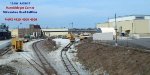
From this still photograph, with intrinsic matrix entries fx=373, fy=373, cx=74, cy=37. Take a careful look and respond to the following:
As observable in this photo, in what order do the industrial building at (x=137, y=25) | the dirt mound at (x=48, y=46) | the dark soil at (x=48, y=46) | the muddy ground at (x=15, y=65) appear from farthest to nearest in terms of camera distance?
1. the industrial building at (x=137, y=25)
2. the dirt mound at (x=48, y=46)
3. the dark soil at (x=48, y=46)
4. the muddy ground at (x=15, y=65)

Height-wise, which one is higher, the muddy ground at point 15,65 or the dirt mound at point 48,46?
the muddy ground at point 15,65

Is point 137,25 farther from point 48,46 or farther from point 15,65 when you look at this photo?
point 15,65

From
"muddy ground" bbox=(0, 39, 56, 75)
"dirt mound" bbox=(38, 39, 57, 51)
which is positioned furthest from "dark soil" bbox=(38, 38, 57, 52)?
"muddy ground" bbox=(0, 39, 56, 75)

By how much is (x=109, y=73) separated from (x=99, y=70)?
10.2 feet

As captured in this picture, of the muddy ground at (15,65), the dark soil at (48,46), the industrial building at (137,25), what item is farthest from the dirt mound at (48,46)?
the industrial building at (137,25)

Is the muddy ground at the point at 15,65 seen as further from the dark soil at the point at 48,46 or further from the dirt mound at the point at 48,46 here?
the dirt mound at the point at 48,46

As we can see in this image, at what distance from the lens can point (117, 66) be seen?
26.3m

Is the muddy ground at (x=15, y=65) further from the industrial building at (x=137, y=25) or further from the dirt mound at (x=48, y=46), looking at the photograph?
the industrial building at (x=137, y=25)

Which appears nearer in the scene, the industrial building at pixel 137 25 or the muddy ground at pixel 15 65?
the muddy ground at pixel 15 65

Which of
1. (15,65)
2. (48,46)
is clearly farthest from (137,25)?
(15,65)

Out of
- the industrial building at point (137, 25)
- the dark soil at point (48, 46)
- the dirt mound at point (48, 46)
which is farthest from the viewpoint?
the industrial building at point (137, 25)

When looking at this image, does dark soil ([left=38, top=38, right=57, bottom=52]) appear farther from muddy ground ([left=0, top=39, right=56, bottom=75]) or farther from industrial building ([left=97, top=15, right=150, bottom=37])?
industrial building ([left=97, top=15, right=150, bottom=37])

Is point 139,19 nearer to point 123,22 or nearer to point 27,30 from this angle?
point 123,22

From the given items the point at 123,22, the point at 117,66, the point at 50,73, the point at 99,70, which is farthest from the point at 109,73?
the point at 123,22
